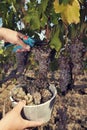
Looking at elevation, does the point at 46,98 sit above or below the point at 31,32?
below

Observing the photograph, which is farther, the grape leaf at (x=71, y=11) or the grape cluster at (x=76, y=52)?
the grape cluster at (x=76, y=52)

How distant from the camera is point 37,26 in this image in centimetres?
314

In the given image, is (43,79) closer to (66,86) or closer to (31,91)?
(31,91)

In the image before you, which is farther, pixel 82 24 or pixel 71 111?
pixel 71 111

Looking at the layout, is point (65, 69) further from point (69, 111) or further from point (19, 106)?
point (69, 111)

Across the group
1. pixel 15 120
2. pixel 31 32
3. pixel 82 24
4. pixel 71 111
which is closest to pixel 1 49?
pixel 31 32

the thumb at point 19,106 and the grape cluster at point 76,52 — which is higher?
the grape cluster at point 76,52

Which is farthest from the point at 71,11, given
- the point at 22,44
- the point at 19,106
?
the point at 19,106

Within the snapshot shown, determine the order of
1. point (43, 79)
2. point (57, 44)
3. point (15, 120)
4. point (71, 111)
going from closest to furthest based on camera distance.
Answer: point (15, 120)
point (57, 44)
point (43, 79)
point (71, 111)

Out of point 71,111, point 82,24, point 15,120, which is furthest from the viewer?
point 71,111

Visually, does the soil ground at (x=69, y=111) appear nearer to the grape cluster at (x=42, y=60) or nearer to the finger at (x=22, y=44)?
the grape cluster at (x=42, y=60)

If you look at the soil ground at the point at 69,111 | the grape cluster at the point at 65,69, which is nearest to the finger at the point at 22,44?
the grape cluster at the point at 65,69

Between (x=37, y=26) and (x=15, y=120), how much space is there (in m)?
0.92

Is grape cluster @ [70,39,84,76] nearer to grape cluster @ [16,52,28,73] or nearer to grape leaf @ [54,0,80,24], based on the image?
grape cluster @ [16,52,28,73]
